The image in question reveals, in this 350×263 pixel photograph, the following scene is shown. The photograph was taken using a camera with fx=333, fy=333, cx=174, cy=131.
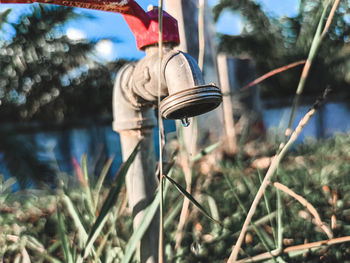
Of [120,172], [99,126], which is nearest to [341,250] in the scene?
[120,172]

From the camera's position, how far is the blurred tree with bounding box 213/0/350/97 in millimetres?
2539

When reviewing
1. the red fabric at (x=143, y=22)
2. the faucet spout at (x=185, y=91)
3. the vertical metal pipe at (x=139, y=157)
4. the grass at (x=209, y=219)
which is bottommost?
the grass at (x=209, y=219)

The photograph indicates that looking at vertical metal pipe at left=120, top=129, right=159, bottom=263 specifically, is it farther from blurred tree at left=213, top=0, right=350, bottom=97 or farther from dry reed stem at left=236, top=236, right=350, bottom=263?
blurred tree at left=213, top=0, right=350, bottom=97

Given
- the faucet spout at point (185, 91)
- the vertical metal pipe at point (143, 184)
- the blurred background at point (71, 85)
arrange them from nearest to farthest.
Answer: the faucet spout at point (185, 91) → the vertical metal pipe at point (143, 184) → the blurred background at point (71, 85)

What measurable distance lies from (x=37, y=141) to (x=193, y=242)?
1609 mm

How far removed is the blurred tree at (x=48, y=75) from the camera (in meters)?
2.02

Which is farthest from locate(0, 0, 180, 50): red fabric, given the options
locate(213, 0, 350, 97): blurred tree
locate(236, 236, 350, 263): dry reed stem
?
locate(213, 0, 350, 97): blurred tree

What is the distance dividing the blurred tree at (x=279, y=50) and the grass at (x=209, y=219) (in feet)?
5.94

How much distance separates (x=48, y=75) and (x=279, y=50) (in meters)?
1.85

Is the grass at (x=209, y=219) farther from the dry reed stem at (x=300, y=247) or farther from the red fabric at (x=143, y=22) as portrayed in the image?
the red fabric at (x=143, y=22)

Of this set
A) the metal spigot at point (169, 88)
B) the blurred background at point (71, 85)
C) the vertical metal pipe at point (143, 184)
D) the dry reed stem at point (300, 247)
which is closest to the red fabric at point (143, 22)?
the metal spigot at point (169, 88)

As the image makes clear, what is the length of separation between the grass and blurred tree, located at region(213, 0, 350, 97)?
1.81m

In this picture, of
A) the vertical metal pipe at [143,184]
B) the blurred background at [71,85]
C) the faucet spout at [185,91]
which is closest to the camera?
the faucet spout at [185,91]

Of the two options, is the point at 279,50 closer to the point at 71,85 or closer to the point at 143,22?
the point at 71,85
